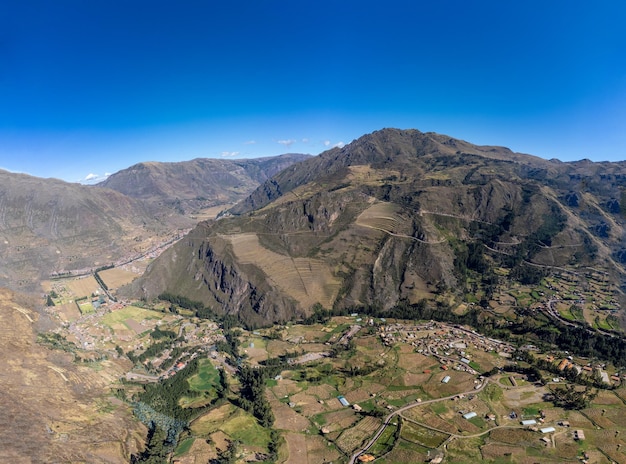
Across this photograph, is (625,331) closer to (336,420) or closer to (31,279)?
(336,420)

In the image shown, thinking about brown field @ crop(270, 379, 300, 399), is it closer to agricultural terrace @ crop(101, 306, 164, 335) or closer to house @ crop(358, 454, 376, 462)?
house @ crop(358, 454, 376, 462)

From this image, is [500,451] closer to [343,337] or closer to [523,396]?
[523,396]

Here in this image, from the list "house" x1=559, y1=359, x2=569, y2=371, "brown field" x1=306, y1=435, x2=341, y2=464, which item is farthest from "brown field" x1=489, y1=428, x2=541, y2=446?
"brown field" x1=306, y1=435, x2=341, y2=464

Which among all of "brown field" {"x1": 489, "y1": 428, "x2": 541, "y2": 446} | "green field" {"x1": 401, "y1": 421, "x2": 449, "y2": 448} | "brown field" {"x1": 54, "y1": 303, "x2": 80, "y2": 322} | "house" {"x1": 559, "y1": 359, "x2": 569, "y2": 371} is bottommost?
"green field" {"x1": 401, "y1": 421, "x2": 449, "y2": 448}

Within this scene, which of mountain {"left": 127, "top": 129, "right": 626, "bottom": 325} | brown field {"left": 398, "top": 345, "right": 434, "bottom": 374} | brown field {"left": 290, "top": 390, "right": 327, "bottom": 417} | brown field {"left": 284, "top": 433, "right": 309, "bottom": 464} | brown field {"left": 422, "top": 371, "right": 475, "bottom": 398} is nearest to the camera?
brown field {"left": 284, "top": 433, "right": 309, "bottom": 464}

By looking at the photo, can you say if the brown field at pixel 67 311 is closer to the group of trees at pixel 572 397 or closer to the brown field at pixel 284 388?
the brown field at pixel 284 388

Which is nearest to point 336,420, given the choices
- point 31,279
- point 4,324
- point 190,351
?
point 190,351
